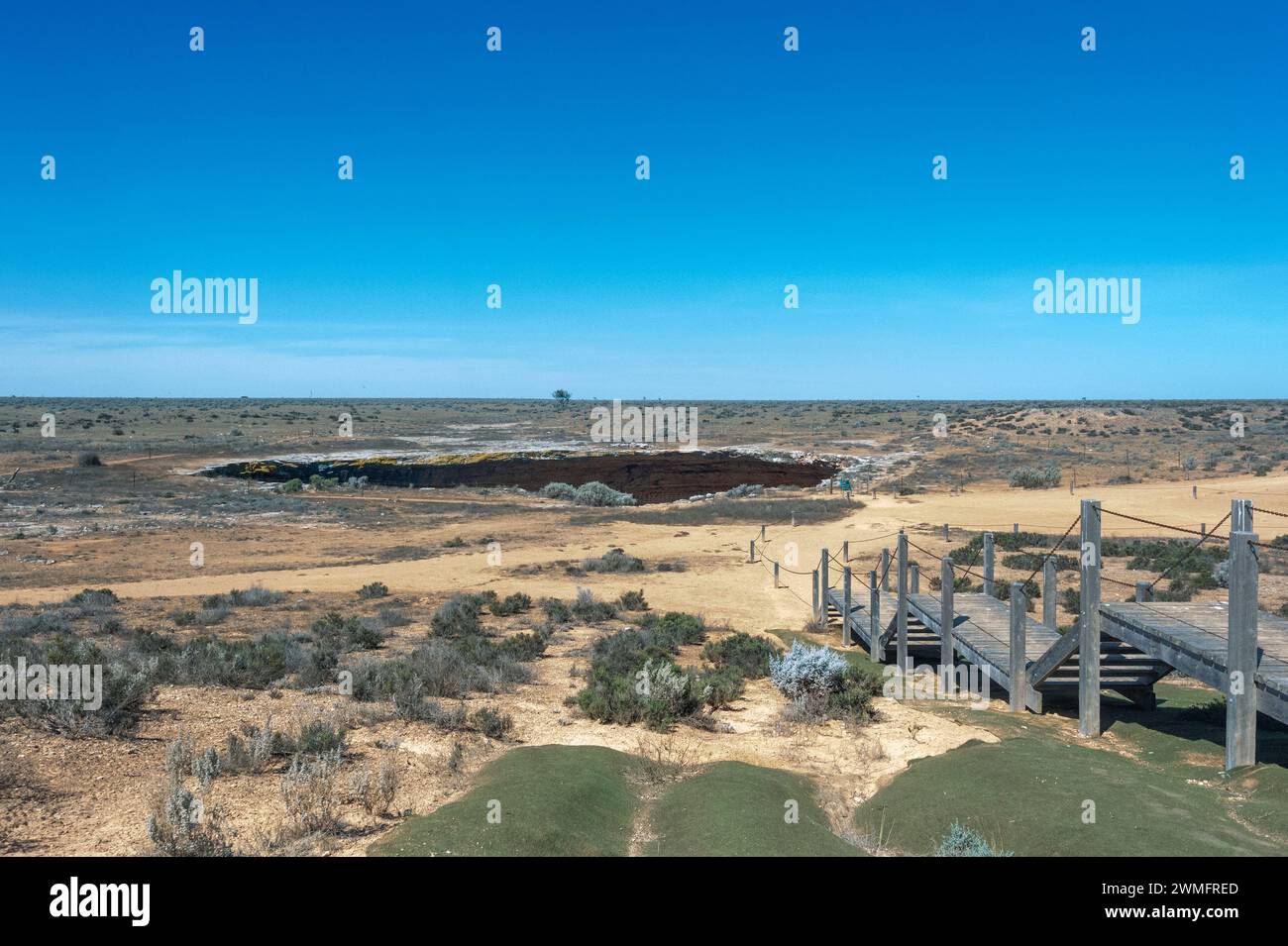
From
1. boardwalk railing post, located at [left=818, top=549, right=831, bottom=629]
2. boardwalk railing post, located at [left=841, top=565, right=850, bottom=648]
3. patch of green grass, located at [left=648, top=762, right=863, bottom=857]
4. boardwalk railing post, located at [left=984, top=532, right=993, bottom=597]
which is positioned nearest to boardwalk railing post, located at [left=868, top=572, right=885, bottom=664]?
boardwalk railing post, located at [left=841, top=565, right=850, bottom=648]

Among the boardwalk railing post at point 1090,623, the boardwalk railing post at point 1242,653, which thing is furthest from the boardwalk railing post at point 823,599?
the boardwalk railing post at point 1242,653

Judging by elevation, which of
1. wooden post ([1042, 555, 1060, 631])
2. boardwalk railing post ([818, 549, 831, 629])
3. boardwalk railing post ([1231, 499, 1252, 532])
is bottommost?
boardwalk railing post ([818, 549, 831, 629])

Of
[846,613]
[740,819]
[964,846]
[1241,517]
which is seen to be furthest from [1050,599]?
[740,819]

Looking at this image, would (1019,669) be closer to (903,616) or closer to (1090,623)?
(1090,623)

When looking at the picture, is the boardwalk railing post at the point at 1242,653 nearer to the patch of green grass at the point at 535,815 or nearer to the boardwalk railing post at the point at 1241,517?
the boardwalk railing post at the point at 1241,517

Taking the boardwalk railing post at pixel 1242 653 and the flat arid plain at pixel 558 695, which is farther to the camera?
the boardwalk railing post at pixel 1242 653

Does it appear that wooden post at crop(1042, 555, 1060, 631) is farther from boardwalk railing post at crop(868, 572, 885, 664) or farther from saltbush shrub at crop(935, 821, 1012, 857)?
saltbush shrub at crop(935, 821, 1012, 857)
